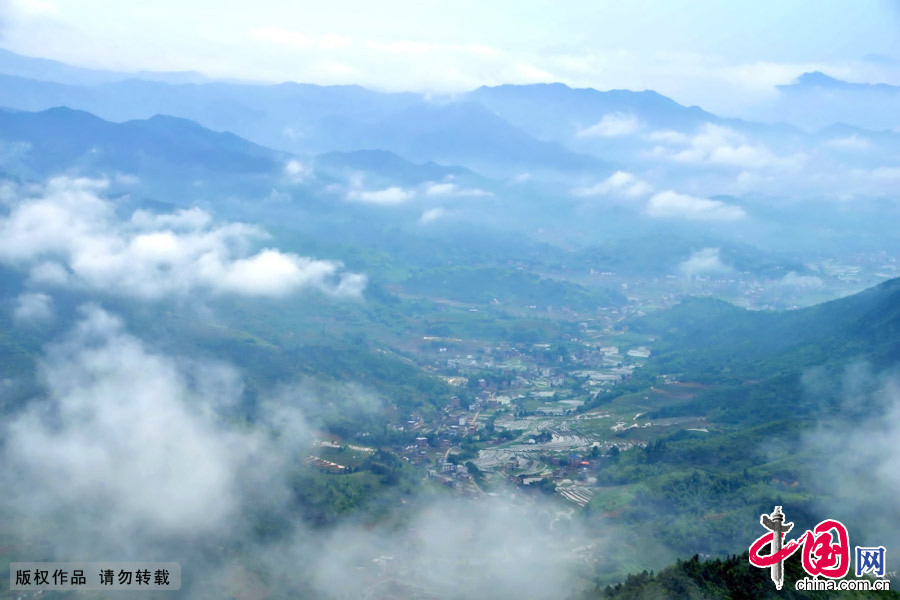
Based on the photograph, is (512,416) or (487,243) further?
(487,243)

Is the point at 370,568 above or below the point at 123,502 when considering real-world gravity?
below

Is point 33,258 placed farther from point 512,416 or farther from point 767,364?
point 767,364

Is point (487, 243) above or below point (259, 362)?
above

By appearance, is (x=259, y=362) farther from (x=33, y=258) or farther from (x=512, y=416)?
(x=33, y=258)

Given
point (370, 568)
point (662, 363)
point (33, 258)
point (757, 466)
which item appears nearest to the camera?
point (370, 568)

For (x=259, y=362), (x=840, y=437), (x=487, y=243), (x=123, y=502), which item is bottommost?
(x=123, y=502)

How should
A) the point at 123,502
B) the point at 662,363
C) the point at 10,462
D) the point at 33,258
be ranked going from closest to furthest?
1. the point at 123,502
2. the point at 10,462
3. the point at 662,363
4. the point at 33,258

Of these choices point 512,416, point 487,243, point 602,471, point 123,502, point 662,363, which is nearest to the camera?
point 123,502

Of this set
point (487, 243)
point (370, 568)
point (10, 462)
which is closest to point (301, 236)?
point (487, 243)

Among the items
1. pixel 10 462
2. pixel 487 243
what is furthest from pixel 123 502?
pixel 487 243
